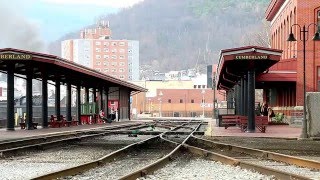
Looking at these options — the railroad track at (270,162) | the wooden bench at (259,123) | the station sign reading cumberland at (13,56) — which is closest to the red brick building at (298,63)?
the wooden bench at (259,123)

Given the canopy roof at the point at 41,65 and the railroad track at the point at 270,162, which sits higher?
the canopy roof at the point at 41,65

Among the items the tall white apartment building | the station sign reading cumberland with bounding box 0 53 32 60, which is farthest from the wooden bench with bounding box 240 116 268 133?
the tall white apartment building

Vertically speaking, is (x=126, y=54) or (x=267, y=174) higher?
(x=126, y=54)

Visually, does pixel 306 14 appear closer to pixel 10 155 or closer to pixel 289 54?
pixel 289 54

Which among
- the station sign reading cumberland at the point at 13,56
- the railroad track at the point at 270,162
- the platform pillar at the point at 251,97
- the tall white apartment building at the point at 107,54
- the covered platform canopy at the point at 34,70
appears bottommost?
the railroad track at the point at 270,162

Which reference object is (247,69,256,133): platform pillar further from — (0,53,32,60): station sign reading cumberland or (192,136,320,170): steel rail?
(192,136,320,170): steel rail

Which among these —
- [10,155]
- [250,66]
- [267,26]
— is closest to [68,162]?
[10,155]

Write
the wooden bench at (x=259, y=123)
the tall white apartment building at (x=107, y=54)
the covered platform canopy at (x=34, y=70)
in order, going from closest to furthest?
1. the wooden bench at (x=259, y=123)
2. the covered platform canopy at (x=34, y=70)
3. the tall white apartment building at (x=107, y=54)

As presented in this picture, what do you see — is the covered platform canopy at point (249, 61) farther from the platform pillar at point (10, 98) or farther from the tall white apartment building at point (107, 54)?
the tall white apartment building at point (107, 54)

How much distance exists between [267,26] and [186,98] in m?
25.3

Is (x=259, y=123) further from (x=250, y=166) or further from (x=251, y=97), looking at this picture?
(x=250, y=166)

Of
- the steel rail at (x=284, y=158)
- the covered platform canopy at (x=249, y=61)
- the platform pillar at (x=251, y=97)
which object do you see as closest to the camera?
the steel rail at (x=284, y=158)

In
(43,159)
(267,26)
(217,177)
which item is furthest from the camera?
(267,26)

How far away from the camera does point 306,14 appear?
4788 centimetres
